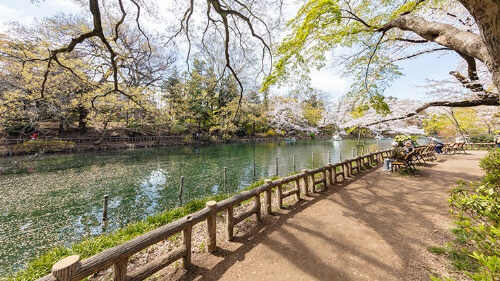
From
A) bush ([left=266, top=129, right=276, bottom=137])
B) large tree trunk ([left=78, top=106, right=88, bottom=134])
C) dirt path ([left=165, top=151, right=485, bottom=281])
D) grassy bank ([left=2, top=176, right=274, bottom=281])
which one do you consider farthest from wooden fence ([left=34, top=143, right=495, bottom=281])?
bush ([left=266, top=129, right=276, bottom=137])

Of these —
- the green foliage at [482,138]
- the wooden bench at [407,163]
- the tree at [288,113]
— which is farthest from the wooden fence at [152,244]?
the green foliage at [482,138]

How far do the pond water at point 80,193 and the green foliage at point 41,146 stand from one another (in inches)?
64.3

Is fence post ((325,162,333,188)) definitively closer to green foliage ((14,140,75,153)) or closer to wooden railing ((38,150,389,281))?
wooden railing ((38,150,389,281))

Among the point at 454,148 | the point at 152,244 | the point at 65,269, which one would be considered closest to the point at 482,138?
the point at 454,148

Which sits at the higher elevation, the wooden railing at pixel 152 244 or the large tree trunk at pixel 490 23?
the large tree trunk at pixel 490 23

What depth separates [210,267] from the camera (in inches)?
115

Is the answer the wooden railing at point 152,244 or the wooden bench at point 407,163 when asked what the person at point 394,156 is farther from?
the wooden railing at point 152,244

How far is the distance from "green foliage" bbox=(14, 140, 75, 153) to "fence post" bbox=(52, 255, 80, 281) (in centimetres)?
2186

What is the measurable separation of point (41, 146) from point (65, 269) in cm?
2263

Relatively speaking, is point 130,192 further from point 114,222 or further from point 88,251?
point 88,251

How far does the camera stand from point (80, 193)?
8141 mm

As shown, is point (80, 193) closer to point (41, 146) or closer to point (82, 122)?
point (41, 146)

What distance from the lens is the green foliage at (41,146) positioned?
51.3 feet

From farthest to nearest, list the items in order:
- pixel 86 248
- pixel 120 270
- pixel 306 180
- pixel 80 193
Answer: pixel 80 193
pixel 306 180
pixel 86 248
pixel 120 270
